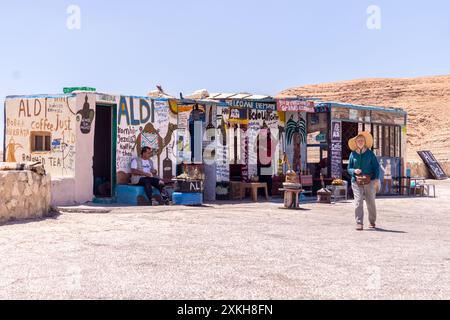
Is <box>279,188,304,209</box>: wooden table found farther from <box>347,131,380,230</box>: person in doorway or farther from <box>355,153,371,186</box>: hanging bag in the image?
<box>355,153,371,186</box>: hanging bag

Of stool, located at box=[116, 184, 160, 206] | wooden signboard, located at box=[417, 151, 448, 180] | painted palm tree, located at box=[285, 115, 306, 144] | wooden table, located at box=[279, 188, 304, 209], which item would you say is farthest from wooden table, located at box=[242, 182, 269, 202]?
wooden signboard, located at box=[417, 151, 448, 180]

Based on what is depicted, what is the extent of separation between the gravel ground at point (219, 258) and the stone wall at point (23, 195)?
0.41 meters

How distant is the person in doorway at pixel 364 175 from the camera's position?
11.8 meters

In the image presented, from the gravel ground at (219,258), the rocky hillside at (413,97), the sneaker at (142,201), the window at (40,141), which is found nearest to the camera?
the gravel ground at (219,258)

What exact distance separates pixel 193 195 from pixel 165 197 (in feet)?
2.40

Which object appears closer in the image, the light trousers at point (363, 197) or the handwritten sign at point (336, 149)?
the light trousers at point (363, 197)

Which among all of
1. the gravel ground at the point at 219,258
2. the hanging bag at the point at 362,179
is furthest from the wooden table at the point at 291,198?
the hanging bag at the point at 362,179

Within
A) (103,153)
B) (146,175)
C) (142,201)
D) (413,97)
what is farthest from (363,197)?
(413,97)

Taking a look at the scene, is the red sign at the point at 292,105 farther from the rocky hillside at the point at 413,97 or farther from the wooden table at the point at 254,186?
the rocky hillside at the point at 413,97

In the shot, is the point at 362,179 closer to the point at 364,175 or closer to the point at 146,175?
the point at 364,175

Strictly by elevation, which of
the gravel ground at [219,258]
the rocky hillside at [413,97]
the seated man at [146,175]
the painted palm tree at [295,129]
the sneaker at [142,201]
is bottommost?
the gravel ground at [219,258]

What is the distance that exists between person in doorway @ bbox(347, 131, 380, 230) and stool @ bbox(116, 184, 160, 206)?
6.24m

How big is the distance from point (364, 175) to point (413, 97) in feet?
268

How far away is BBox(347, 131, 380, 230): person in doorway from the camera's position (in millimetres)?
11797
